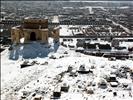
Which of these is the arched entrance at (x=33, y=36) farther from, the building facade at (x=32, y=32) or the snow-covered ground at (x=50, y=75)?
the snow-covered ground at (x=50, y=75)

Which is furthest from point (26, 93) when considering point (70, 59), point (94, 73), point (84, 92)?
point (70, 59)

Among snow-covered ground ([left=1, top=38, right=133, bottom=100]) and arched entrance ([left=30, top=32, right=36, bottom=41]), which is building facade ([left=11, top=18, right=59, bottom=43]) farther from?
snow-covered ground ([left=1, top=38, right=133, bottom=100])

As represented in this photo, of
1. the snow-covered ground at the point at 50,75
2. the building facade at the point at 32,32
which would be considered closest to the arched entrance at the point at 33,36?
the building facade at the point at 32,32

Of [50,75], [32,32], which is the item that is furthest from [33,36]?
[50,75]

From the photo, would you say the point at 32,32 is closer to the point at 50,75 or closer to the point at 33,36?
the point at 33,36

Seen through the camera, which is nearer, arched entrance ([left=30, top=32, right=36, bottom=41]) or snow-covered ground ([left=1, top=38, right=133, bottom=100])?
snow-covered ground ([left=1, top=38, right=133, bottom=100])

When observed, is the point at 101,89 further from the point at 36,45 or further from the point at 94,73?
the point at 36,45

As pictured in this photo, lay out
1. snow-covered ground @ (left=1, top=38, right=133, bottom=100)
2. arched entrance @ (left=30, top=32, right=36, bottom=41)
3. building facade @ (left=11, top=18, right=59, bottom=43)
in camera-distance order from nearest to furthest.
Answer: snow-covered ground @ (left=1, top=38, right=133, bottom=100)
building facade @ (left=11, top=18, right=59, bottom=43)
arched entrance @ (left=30, top=32, right=36, bottom=41)

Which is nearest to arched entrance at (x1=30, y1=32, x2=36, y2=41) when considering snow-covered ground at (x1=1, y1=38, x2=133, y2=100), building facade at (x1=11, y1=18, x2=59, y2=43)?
building facade at (x1=11, y1=18, x2=59, y2=43)

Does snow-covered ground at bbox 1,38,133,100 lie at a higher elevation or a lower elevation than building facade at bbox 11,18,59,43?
lower
